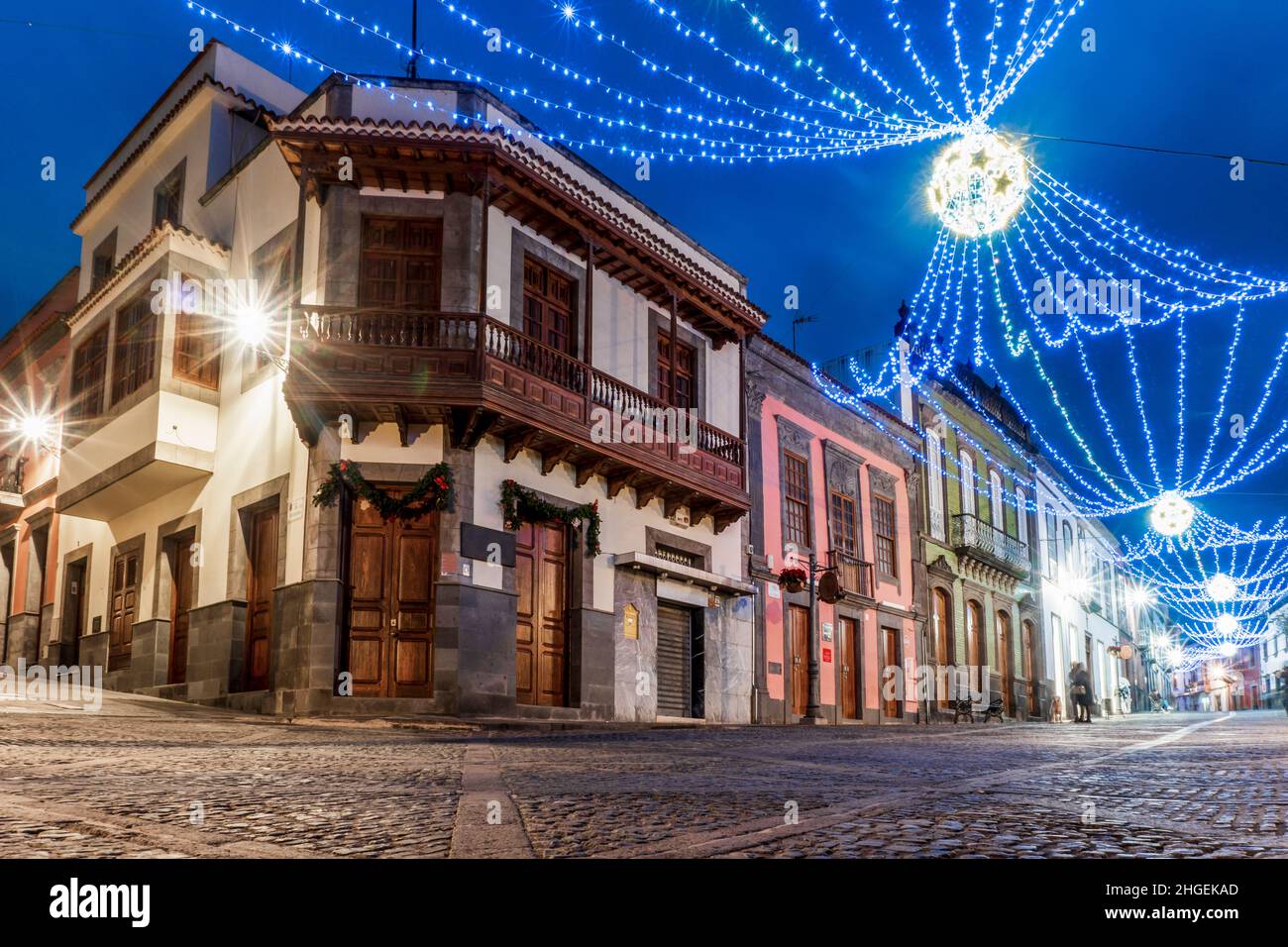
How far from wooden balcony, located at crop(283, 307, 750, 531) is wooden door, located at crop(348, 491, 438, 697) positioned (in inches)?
51.1

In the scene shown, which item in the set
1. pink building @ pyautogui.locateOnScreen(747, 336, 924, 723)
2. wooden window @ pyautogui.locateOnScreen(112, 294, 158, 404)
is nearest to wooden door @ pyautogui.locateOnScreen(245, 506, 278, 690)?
wooden window @ pyautogui.locateOnScreen(112, 294, 158, 404)

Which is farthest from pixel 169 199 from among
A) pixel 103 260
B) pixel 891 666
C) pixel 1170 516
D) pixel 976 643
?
pixel 976 643

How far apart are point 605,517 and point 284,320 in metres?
5.52

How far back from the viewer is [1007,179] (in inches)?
408

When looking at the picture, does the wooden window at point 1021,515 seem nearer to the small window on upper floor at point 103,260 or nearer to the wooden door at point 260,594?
the wooden door at point 260,594

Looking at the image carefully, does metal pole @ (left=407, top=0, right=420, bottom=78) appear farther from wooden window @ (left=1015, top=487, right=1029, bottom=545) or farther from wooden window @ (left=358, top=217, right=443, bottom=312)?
wooden window @ (left=1015, top=487, right=1029, bottom=545)

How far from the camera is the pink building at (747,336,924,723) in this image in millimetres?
21031

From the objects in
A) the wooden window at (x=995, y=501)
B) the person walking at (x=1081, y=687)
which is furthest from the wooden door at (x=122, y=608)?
the wooden window at (x=995, y=501)

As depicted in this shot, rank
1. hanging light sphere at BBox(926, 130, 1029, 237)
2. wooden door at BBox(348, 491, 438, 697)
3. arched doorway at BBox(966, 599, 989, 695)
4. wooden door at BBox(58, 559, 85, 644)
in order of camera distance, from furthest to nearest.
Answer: arched doorway at BBox(966, 599, 989, 695), wooden door at BBox(58, 559, 85, 644), wooden door at BBox(348, 491, 438, 697), hanging light sphere at BBox(926, 130, 1029, 237)

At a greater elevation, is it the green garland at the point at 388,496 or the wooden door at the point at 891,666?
the green garland at the point at 388,496

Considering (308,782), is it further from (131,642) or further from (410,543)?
(131,642)

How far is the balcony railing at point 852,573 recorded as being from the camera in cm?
2311

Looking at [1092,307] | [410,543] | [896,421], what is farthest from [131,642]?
[896,421]

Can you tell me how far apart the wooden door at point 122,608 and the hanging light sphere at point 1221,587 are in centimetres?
3142
